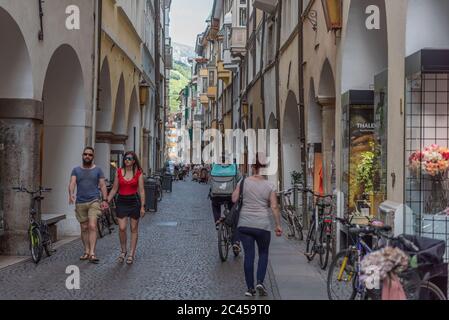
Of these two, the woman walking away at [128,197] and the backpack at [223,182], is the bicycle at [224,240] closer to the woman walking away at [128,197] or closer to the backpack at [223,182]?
the woman walking away at [128,197]

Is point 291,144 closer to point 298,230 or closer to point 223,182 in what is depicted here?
point 298,230

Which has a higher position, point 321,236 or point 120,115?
point 120,115

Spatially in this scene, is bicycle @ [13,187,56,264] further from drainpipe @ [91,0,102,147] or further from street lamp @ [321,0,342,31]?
street lamp @ [321,0,342,31]

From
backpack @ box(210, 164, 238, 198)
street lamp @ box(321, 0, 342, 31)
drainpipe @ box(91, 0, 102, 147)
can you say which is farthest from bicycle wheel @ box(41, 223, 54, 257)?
street lamp @ box(321, 0, 342, 31)

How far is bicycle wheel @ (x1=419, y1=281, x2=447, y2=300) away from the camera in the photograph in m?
6.77

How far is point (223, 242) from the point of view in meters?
13.8

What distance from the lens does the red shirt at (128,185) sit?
13.1 meters

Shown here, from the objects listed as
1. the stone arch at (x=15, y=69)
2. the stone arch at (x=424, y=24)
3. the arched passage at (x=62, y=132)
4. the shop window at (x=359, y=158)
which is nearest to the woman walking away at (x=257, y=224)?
the stone arch at (x=424, y=24)

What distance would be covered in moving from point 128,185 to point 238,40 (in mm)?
27514

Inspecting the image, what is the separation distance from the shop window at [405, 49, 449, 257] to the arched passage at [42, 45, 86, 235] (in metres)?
9.70

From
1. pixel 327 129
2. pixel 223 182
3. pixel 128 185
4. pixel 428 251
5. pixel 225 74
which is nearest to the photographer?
pixel 428 251

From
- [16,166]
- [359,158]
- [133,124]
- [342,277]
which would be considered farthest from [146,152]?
[342,277]
